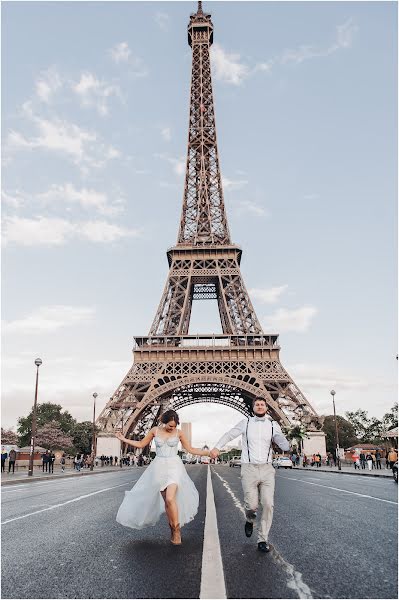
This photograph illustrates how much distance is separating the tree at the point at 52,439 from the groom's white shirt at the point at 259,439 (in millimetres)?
88438

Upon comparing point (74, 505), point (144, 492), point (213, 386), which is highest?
point (213, 386)

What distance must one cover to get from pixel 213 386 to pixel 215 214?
19.2 metres

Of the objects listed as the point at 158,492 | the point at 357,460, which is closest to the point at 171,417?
the point at 158,492

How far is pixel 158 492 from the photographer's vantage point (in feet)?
20.6

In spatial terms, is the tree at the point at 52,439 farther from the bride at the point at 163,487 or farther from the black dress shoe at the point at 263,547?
the black dress shoe at the point at 263,547

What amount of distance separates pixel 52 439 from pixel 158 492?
294 feet

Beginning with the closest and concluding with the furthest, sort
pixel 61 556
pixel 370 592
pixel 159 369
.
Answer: pixel 370 592, pixel 61 556, pixel 159 369

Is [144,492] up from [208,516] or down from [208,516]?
up

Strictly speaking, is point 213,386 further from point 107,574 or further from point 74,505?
point 107,574

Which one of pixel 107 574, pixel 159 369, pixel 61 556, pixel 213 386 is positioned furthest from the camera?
pixel 213 386

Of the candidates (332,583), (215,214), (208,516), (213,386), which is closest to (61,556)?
(332,583)

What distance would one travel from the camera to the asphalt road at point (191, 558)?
415 centimetres

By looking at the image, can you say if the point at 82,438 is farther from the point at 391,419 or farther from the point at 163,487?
the point at 163,487

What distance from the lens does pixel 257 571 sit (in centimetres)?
473
